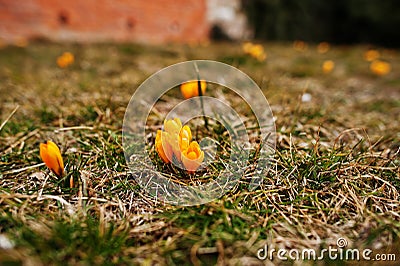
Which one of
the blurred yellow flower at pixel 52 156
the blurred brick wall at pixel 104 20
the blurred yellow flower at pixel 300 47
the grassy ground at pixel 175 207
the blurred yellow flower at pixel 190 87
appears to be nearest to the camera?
the grassy ground at pixel 175 207

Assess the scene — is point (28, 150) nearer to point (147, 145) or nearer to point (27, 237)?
point (147, 145)

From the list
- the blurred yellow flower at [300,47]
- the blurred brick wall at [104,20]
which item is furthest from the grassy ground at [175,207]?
the blurred brick wall at [104,20]

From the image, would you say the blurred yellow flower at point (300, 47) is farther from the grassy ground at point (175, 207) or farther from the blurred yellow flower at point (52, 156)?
the blurred yellow flower at point (52, 156)

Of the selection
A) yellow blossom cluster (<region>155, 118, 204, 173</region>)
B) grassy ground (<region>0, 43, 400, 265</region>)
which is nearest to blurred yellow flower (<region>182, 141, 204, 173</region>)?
yellow blossom cluster (<region>155, 118, 204, 173</region>)

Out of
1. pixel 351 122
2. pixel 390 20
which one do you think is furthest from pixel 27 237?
pixel 390 20

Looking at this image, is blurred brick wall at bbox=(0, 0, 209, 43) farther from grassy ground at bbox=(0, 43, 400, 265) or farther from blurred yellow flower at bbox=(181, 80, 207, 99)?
blurred yellow flower at bbox=(181, 80, 207, 99)

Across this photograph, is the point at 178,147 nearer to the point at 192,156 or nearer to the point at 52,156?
the point at 192,156

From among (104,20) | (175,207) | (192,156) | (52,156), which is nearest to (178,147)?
(192,156)
